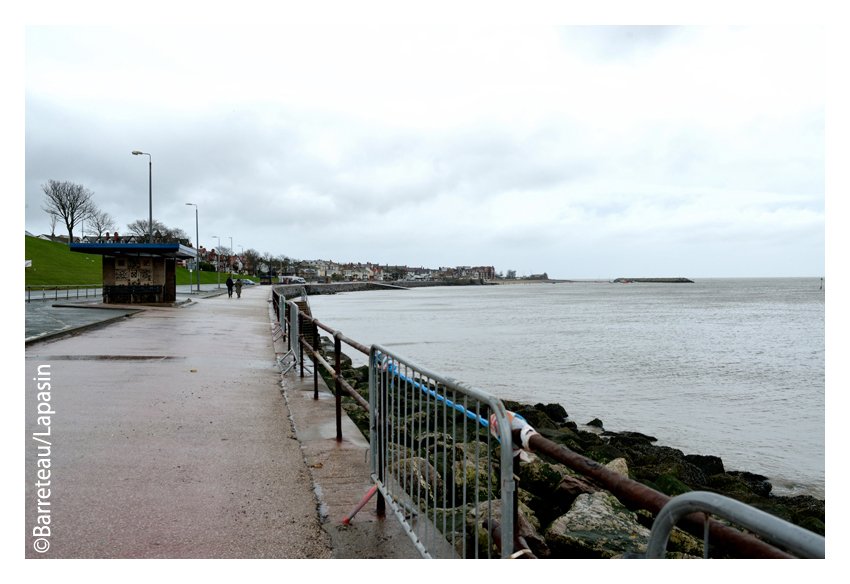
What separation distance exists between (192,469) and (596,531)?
324 cm

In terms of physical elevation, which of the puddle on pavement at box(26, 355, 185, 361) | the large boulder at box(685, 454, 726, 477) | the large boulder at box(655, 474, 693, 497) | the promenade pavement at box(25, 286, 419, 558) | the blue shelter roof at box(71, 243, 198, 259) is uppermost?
the blue shelter roof at box(71, 243, 198, 259)

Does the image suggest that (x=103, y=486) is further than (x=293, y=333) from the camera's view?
No

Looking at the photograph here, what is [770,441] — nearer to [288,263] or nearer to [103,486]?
[103,486]

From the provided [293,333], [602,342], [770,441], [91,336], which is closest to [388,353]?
[293,333]

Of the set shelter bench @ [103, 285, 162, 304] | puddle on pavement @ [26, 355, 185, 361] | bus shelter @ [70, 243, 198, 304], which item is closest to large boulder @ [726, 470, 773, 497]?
puddle on pavement @ [26, 355, 185, 361]

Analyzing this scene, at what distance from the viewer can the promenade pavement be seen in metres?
3.38

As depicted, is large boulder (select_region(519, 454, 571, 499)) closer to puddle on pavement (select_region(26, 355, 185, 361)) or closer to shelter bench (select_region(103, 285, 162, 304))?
puddle on pavement (select_region(26, 355, 185, 361))

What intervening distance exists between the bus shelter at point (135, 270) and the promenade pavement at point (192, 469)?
1747 cm

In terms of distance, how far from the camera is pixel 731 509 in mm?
1340

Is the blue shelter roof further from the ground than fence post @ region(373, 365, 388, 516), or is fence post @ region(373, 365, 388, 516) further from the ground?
the blue shelter roof

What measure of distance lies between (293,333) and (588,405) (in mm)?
7991

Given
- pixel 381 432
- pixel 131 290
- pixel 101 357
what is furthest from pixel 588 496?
pixel 131 290

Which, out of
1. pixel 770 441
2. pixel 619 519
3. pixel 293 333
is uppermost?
pixel 293 333

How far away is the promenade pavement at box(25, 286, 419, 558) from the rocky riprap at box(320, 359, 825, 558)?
70 cm
